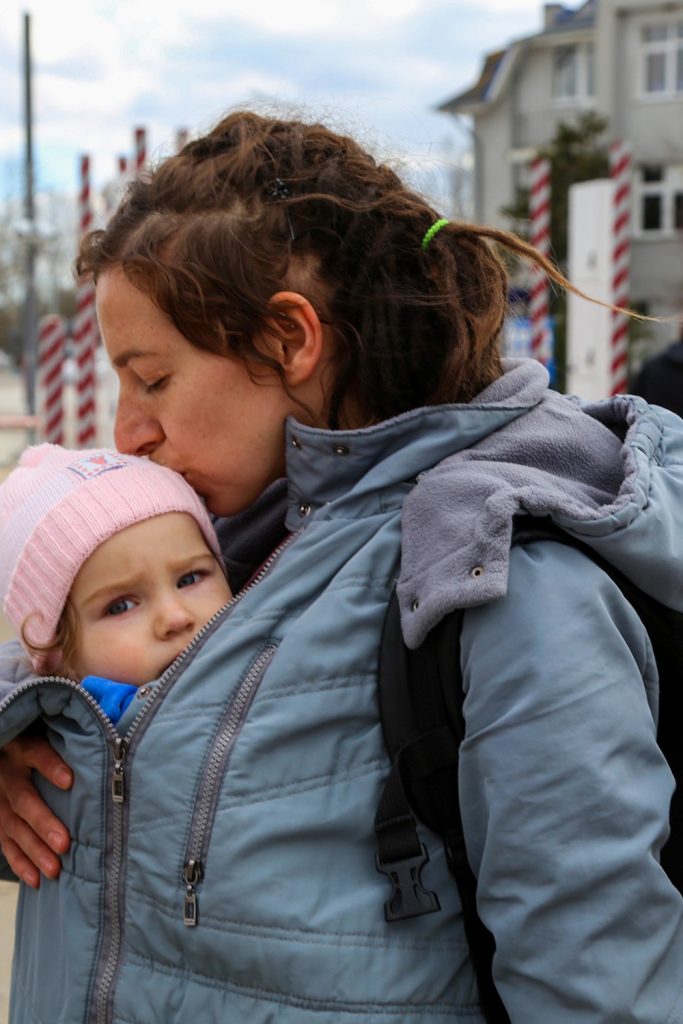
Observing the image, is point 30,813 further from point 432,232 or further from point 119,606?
point 432,232

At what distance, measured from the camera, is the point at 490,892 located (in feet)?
4.36

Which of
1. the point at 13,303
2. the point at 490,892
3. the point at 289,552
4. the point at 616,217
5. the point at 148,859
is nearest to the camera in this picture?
the point at 490,892

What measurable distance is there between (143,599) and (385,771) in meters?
0.47

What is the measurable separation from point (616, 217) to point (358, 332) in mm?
9685

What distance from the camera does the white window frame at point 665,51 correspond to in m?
36.8

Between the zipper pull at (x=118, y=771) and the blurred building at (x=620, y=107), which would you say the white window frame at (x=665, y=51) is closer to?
the blurred building at (x=620, y=107)

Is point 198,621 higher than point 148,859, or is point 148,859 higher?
point 198,621

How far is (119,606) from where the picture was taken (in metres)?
1.73

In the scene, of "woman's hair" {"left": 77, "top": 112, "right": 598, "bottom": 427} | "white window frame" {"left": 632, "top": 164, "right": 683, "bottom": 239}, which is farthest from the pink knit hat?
"white window frame" {"left": 632, "top": 164, "right": 683, "bottom": 239}

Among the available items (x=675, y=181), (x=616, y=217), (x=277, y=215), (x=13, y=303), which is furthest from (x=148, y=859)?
(x=13, y=303)

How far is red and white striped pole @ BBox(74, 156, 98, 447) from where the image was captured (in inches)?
427

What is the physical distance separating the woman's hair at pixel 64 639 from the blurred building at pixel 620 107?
33.5 m

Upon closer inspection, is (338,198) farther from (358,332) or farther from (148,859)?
(148,859)

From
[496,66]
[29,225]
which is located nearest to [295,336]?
[29,225]
